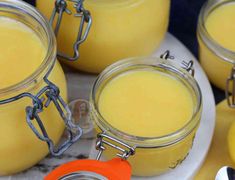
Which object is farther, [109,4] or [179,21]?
[179,21]

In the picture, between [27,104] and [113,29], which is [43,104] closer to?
[27,104]

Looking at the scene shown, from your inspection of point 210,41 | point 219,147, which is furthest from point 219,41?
point 219,147

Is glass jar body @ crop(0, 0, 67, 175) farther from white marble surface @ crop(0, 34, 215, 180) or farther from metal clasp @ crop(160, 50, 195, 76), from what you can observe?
metal clasp @ crop(160, 50, 195, 76)

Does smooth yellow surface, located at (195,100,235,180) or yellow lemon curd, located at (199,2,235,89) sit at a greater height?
yellow lemon curd, located at (199,2,235,89)

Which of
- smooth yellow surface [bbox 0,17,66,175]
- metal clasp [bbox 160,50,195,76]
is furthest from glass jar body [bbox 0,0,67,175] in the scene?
metal clasp [bbox 160,50,195,76]

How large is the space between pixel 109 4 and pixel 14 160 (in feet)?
0.77

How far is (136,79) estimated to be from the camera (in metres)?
0.73

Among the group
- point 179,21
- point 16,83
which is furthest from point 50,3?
point 179,21

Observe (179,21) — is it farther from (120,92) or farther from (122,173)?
(122,173)

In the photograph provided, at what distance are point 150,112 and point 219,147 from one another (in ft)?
0.46

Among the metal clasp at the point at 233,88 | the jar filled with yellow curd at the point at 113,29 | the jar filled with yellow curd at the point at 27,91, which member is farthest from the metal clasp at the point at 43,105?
the metal clasp at the point at 233,88

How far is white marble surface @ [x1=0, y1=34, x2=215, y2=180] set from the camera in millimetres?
723

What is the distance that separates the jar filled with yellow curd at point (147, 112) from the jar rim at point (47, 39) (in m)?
0.09

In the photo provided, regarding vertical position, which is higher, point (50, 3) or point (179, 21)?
point (50, 3)
